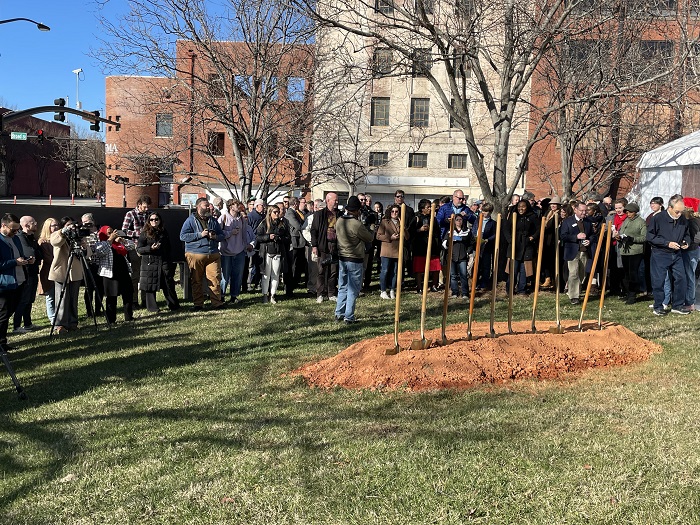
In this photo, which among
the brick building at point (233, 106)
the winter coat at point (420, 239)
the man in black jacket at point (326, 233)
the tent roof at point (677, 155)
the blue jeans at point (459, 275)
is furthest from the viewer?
the brick building at point (233, 106)

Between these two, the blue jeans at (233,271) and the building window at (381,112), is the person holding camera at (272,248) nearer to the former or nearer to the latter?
the blue jeans at (233,271)

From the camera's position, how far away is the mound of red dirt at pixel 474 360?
261 inches

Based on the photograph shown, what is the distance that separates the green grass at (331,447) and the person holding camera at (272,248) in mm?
4181

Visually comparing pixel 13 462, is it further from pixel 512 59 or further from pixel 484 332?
pixel 512 59

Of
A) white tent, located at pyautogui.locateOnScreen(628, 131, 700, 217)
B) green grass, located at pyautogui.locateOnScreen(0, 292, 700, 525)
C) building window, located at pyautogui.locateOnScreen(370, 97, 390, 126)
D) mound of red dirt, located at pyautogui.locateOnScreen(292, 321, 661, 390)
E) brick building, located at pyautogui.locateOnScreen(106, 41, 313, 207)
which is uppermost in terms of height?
building window, located at pyautogui.locateOnScreen(370, 97, 390, 126)

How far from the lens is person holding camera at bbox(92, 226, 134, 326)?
34.5ft

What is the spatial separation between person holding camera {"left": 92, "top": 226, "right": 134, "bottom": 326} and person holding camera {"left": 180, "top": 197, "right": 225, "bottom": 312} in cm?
108

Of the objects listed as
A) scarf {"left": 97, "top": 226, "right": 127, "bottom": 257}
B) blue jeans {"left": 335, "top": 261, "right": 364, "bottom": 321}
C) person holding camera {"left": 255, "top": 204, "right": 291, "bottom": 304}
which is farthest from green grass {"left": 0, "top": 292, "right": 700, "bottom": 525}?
person holding camera {"left": 255, "top": 204, "right": 291, "bottom": 304}

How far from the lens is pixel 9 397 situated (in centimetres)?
686

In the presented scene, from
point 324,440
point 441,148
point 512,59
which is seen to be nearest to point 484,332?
point 324,440

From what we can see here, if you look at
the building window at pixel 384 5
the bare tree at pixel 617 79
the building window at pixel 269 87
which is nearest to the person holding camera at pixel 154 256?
the building window at pixel 384 5

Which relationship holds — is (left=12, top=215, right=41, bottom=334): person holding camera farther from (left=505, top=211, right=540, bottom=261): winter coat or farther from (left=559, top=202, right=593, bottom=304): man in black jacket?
(left=559, top=202, right=593, bottom=304): man in black jacket

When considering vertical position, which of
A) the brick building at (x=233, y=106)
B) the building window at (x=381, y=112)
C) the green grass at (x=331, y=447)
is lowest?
the green grass at (x=331, y=447)

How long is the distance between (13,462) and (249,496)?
214 cm
